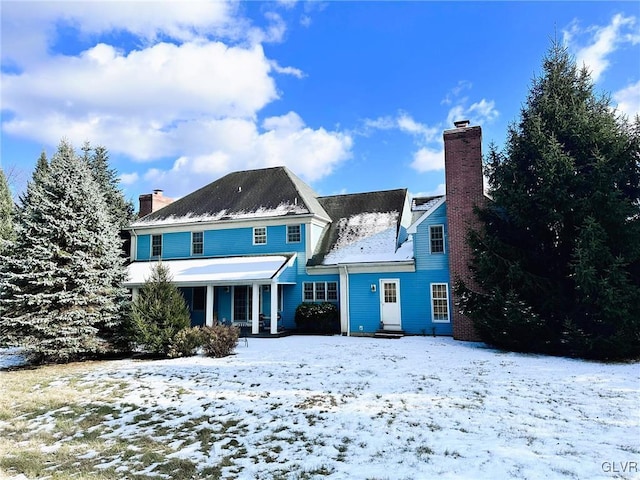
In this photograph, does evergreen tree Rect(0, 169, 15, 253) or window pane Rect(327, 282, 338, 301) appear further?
evergreen tree Rect(0, 169, 15, 253)

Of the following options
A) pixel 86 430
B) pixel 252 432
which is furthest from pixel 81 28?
pixel 252 432

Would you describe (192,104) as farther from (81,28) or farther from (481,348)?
(481,348)

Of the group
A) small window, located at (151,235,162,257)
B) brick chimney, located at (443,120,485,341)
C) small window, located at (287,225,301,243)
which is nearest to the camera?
brick chimney, located at (443,120,485,341)

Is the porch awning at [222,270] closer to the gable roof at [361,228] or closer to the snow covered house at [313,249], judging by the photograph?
the snow covered house at [313,249]

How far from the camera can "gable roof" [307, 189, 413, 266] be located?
18656mm

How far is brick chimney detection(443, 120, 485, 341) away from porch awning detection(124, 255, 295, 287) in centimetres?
742

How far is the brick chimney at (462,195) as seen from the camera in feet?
50.4

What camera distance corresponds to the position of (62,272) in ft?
43.0

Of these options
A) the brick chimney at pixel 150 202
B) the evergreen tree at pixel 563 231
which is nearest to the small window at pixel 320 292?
the evergreen tree at pixel 563 231

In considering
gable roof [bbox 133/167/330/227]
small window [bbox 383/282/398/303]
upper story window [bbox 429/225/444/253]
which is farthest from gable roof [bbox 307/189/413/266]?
upper story window [bbox 429/225/444/253]

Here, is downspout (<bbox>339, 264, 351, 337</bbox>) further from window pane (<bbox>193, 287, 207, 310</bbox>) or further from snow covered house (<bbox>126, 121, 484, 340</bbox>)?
window pane (<bbox>193, 287, 207, 310</bbox>)

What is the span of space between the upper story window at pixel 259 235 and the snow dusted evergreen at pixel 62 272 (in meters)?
7.33

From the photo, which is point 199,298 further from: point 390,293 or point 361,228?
point 390,293

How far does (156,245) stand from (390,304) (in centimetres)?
1331
